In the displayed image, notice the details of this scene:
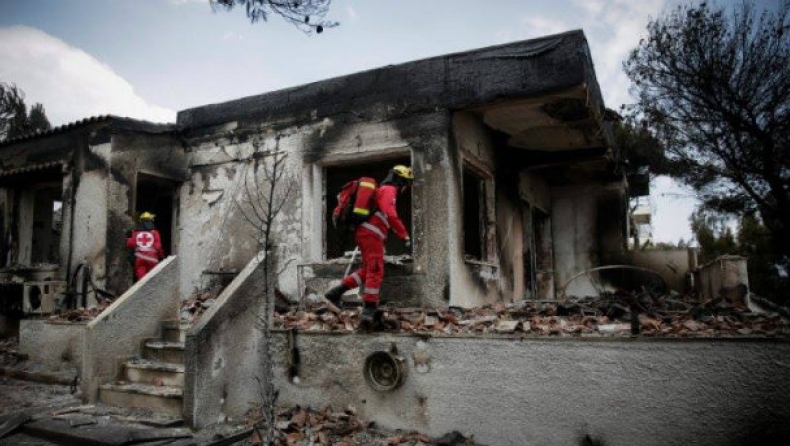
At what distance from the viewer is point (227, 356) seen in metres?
5.43

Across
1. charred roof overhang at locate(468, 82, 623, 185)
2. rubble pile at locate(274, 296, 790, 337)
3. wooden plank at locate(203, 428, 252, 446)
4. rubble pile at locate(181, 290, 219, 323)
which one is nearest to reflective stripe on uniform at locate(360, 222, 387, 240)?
rubble pile at locate(274, 296, 790, 337)

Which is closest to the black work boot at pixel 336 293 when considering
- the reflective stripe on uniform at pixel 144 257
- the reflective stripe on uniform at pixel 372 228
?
the reflective stripe on uniform at pixel 372 228

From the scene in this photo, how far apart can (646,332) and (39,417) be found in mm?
6130

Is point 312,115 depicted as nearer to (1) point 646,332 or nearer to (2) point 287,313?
(2) point 287,313

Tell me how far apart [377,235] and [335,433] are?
218 centimetres

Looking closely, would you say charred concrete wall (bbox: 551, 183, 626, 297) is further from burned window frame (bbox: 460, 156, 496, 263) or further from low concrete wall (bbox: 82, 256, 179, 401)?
low concrete wall (bbox: 82, 256, 179, 401)

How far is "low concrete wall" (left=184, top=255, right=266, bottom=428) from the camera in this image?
5.05 m

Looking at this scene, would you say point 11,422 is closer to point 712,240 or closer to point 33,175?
point 33,175

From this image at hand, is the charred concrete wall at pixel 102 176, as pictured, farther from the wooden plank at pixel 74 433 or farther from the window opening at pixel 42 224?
the wooden plank at pixel 74 433

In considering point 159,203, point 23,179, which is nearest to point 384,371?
point 159,203

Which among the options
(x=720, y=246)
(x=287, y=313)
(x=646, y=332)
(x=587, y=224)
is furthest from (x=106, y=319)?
(x=720, y=246)

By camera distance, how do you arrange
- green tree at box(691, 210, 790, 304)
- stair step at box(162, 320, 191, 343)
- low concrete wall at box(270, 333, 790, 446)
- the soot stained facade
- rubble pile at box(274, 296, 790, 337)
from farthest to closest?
green tree at box(691, 210, 790, 304) < the soot stained facade < stair step at box(162, 320, 191, 343) < rubble pile at box(274, 296, 790, 337) < low concrete wall at box(270, 333, 790, 446)

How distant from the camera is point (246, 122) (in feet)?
28.3

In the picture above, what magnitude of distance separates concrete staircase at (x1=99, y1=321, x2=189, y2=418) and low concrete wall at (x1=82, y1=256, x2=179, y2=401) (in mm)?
123
